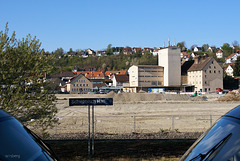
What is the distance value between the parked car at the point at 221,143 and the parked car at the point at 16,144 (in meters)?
1.46

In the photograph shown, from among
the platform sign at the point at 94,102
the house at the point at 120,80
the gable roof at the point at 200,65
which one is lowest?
the platform sign at the point at 94,102

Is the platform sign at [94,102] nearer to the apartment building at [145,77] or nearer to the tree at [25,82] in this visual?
the tree at [25,82]

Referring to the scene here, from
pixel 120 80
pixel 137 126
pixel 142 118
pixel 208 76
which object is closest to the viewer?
pixel 137 126

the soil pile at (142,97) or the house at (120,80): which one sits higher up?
the house at (120,80)

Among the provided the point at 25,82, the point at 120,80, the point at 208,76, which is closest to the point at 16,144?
the point at 25,82

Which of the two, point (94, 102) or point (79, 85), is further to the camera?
point (79, 85)

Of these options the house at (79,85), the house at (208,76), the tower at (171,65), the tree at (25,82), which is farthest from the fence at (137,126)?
the house at (79,85)

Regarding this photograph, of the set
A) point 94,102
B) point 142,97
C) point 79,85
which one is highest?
point 79,85

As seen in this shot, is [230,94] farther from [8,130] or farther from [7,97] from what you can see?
[8,130]

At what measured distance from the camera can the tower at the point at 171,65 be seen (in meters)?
108

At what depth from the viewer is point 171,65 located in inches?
4289

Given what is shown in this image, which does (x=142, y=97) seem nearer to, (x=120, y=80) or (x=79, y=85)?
(x=79, y=85)

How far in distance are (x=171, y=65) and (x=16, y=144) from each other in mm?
108280

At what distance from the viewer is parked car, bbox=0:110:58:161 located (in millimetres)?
2408
